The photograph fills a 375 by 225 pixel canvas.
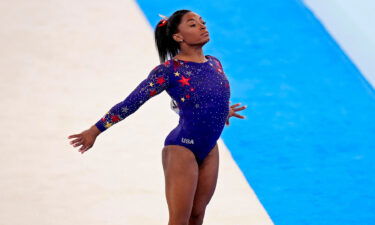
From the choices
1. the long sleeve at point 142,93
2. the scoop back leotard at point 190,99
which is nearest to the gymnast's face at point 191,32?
the scoop back leotard at point 190,99

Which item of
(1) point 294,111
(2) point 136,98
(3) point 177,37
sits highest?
(3) point 177,37

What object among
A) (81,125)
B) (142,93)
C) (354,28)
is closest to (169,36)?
(142,93)

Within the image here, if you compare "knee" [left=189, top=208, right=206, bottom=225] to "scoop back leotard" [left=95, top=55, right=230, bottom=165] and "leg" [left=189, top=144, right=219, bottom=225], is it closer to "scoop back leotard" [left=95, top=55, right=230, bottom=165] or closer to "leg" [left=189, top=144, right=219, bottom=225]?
"leg" [left=189, top=144, right=219, bottom=225]

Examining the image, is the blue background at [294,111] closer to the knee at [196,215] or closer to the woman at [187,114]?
the knee at [196,215]

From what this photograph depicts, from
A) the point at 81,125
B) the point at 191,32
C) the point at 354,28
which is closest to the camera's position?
the point at 191,32

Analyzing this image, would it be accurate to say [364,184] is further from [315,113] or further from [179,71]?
[179,71]

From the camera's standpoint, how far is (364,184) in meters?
5.60

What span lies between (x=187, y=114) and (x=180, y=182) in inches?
14.5

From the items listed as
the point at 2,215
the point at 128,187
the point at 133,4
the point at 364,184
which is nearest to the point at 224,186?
the point at 128,187

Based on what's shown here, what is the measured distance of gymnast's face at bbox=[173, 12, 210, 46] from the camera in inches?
152

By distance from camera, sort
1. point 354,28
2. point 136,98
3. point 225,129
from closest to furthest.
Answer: point 136,98 < point 225,129 < point 354,28

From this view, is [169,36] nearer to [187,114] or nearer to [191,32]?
[191,32]

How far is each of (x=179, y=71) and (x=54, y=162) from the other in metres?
2.16

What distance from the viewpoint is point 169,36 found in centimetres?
396
